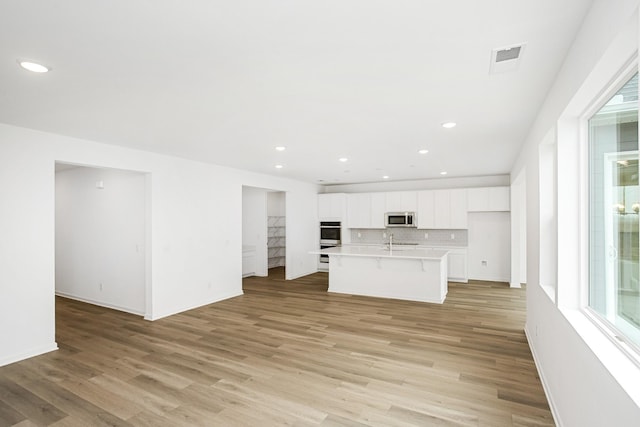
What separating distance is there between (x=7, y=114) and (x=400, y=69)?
371 cm

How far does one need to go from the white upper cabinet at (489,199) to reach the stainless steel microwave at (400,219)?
4.42 ft

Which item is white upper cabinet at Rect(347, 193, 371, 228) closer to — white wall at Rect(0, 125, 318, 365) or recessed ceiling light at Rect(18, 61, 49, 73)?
white wall at Rect(0, 125, 318, 365)

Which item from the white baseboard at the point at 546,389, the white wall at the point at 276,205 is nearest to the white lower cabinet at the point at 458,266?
the white baseboard at the point at 546,389

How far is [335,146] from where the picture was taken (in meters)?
4.71

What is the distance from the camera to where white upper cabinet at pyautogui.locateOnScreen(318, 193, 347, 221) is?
926cm

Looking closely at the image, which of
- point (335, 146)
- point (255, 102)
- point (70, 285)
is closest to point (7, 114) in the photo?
point (255, 102)

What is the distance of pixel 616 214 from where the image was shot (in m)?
1.79

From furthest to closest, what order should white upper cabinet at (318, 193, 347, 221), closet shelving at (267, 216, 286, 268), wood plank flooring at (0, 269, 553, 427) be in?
closet shelving at (267, 216, 286, 268)
white upper cabinet at (318, 193, 347, 221)
wood plank flooring at (0, 269, 553, 427)

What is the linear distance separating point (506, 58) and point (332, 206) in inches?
288

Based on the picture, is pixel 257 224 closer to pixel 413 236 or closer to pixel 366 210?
pixel 366 210

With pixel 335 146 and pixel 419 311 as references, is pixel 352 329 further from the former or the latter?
pixel 335 146

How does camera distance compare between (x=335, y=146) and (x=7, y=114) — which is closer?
(x=7, y=114)

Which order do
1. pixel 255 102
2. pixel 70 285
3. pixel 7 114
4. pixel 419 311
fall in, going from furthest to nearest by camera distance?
pixel 70 285, pixel 419 311, pixel 7 114, pixel 255 102

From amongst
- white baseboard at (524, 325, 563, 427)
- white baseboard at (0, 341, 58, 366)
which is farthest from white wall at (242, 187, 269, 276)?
white baseboard at (524, 325, 563, 427)
